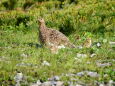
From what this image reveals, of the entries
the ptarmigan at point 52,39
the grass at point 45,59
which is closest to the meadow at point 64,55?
the grass at point 45,59

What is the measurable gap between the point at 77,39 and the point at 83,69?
5081 millimetres

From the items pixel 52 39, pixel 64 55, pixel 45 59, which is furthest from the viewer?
pixel 52 39

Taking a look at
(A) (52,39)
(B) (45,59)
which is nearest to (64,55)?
(B) (45,59)

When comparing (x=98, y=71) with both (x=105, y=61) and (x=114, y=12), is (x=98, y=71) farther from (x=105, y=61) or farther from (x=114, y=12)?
(x=114, y=12)

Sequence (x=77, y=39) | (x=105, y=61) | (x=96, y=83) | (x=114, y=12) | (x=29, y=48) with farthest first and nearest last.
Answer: (x=114, y=12), (x=77, y=39), (x=29, y=48), (x=105, y=61), (x=96, y=83)

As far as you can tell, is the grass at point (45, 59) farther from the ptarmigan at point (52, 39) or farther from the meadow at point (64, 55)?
the ptarmigan at point (52, 39)

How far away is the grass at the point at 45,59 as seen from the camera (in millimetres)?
9070

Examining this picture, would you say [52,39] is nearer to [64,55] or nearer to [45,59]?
[64,55]

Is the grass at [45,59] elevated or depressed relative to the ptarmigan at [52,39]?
depressed

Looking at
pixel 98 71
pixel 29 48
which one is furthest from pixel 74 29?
pixel 98 71

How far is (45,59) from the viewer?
1029 cm

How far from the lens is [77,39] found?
14.6 m

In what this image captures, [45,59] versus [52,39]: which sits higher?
[52,39]

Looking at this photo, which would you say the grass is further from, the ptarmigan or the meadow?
the ptarmigan
